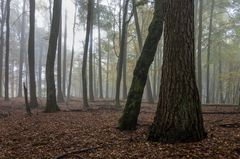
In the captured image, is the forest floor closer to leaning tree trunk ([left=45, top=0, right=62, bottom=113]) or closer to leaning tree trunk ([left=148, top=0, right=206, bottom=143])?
leaning tree trunk ([left=148, top=0, right=206, bottom=143])

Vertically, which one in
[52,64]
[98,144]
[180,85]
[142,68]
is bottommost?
[98,144]

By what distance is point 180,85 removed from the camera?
287 inches

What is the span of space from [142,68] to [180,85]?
8.25 feet

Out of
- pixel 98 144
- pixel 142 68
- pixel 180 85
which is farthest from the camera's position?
pixel 142 68

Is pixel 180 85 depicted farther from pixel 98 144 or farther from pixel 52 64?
pixel 52 64

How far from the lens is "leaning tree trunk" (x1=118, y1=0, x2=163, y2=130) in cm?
957

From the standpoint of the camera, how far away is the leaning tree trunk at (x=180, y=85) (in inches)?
284

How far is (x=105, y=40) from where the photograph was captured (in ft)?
127

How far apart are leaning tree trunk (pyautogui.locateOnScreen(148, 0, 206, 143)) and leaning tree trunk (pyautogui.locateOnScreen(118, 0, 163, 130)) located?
2090 millimetres

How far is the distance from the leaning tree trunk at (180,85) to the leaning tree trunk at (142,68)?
6.86 ft

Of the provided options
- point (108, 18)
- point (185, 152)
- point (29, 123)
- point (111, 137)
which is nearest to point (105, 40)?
point (108, 18)

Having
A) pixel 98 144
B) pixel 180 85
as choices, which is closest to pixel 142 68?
pixel 180 85

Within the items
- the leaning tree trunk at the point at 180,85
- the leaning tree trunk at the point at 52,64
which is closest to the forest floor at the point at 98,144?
the leaning tree trunk at the point at 180,85

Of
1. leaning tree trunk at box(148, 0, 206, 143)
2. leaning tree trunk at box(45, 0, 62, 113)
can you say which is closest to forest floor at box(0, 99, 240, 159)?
leaning tree trunk at box(148, 0, 206, 143)
